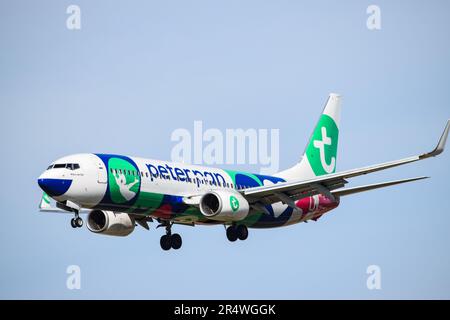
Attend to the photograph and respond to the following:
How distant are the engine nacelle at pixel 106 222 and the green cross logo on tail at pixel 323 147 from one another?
14621mm

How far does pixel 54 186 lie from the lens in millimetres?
56250

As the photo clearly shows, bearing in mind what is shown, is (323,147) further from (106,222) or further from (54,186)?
(54,186)

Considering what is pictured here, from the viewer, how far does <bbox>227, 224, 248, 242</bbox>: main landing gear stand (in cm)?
6400

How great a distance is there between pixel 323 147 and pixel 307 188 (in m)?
11.4

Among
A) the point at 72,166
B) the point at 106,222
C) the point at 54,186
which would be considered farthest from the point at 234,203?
the point at 54,186

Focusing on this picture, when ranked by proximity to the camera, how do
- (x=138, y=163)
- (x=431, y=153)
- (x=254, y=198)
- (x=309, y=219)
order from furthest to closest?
(x=309, y=219)
(x=254, y=198)
(x=138, y=163)
(x=431, y=153)

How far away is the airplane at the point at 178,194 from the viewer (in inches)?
2239

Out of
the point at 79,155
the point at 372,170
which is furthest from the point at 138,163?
the point at 372,170

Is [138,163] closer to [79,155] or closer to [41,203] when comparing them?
[79,155]

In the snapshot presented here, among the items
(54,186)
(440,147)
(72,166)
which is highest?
(72,166)

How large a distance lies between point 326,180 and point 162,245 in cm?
1058

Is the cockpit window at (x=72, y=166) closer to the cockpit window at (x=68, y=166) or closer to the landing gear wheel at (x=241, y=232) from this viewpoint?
the cockpit window at (x=68, y=166)

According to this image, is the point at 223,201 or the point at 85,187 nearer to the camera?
the point at 85,187

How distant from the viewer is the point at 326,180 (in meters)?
60.7
